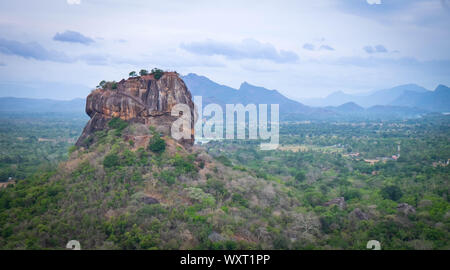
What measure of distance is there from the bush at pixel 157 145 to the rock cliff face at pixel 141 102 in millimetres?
1638

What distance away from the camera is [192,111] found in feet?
77.9

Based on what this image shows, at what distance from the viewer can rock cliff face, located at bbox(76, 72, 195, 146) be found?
22.2m

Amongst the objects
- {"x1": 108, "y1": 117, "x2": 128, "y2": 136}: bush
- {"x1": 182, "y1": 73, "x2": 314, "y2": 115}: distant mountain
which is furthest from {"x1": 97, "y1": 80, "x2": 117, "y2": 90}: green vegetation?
{"x1": 182, "y1": 73, "x2": 314, "y2": 115}: distant mountain

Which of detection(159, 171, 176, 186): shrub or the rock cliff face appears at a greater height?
the rock cliff face

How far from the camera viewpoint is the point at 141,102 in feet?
73.6

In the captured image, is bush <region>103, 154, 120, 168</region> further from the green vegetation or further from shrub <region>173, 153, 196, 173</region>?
the green vegetation

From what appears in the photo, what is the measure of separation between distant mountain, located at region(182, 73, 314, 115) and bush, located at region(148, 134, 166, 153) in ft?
440

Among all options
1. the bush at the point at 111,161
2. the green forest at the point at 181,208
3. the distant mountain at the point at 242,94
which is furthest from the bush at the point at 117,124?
the distant mountain at the point at 242,94

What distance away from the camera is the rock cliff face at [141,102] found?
22.2 m

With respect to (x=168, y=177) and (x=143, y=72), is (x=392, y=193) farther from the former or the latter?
(x=143, y=72)

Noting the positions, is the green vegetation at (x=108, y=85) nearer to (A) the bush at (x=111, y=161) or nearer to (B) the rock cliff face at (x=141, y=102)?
(B) the rock cliff face at (x=141, y=102)

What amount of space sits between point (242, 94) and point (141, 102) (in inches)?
5830
